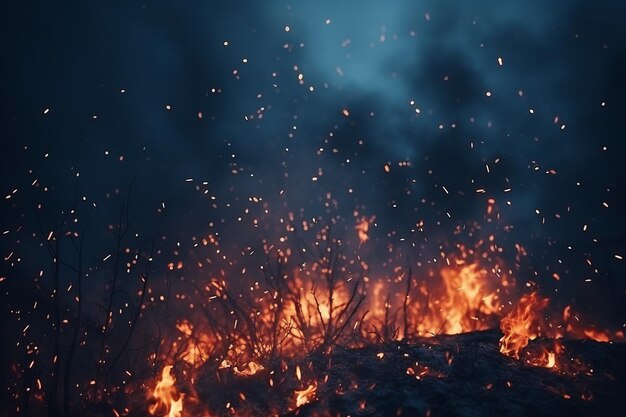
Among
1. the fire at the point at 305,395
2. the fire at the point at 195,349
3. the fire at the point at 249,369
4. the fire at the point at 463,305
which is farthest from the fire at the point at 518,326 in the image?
the fire at the point at 463,305

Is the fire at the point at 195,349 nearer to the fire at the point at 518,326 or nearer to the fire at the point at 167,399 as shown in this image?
the fire at the point at 167,399

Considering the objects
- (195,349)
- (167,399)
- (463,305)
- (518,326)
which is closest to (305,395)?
(167,399)

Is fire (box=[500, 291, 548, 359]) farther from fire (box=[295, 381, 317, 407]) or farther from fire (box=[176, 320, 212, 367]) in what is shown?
fire (box=[176, 320, 212, 367])

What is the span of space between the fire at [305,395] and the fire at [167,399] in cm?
184

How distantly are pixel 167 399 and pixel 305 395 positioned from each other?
2230 millimetres

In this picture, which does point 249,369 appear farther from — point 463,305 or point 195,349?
point 463,305

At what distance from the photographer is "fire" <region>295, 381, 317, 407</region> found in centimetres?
608

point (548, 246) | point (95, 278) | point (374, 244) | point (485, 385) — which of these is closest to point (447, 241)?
point (374, 244)

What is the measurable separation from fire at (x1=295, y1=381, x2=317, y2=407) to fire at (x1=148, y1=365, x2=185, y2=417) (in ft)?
6.03

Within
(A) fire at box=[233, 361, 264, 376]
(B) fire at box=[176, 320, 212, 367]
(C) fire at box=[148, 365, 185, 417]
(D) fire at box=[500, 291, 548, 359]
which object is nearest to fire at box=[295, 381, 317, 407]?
(A) fire at box=[233, 361, 264, 376]

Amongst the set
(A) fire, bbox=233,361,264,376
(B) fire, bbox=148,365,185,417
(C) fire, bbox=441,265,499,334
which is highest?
(C) fire, bbox=441,265,499,334

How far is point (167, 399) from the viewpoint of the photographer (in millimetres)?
6551

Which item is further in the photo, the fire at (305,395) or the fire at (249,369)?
the fire at (249,369)

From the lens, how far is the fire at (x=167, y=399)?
639 centimetres
